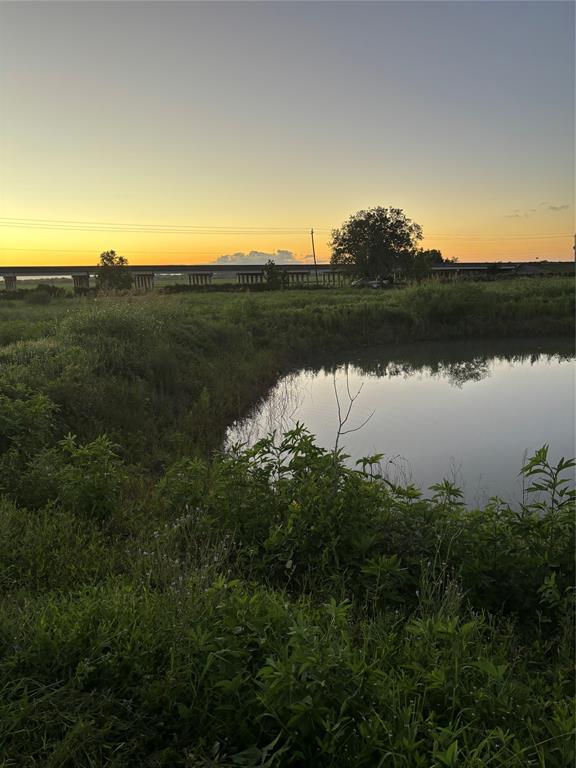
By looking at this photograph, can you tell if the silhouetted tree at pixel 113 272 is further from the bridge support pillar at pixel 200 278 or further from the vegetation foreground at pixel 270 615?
the vegetation foreground at pixel 270 615

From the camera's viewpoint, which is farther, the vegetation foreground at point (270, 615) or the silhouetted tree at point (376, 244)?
the silhouetted tree at point (376, 244)

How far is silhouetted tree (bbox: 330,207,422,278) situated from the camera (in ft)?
230

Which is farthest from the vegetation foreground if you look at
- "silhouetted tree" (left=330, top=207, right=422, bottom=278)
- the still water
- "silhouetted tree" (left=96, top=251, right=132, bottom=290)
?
"silhouetted tree" (left=330, top=207, right=422, bottom=278)

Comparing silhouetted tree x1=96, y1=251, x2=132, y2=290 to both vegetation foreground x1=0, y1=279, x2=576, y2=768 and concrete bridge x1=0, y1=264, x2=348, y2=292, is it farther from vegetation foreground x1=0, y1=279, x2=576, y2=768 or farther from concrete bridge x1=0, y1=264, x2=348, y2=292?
vegetation foreground x1=0, y1=279, x2=576, y2=768

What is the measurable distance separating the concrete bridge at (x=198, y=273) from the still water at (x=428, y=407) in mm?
50201

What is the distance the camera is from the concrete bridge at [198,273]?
7775cm

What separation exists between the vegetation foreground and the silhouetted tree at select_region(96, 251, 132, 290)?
44.4 meters

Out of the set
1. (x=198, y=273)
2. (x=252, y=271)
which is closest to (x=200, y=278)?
(x=198, y=273)

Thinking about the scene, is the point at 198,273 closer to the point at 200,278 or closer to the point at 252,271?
the point at 200,278

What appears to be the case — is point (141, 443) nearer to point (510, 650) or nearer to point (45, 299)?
point (510, 650)

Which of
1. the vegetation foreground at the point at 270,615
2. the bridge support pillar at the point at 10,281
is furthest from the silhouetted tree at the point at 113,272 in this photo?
the vegetation foreground at the point at 270,615

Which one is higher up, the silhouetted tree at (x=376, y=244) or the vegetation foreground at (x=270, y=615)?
the silhouetted tree at (x=376, y=244)

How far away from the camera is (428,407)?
13445 millimetres

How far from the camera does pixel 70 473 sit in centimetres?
546
